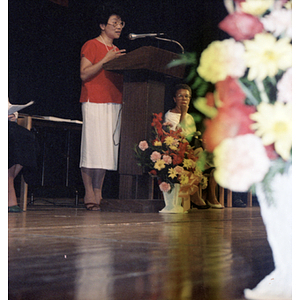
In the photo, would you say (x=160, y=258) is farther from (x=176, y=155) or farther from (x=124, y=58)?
(x=124, y=58)

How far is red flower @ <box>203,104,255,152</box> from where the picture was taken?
40cm

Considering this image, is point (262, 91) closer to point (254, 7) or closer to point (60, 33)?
point (254, 7)

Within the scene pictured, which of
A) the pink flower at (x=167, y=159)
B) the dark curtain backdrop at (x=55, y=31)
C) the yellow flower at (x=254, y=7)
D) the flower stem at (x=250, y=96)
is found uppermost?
the dark curtain backdrop at (x=55, y=31)

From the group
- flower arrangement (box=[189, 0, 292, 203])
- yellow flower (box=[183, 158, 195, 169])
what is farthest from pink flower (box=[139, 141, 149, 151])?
flower arrangement (box=[189, 0, 292, 203])

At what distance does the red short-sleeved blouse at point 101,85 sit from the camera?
1.95m

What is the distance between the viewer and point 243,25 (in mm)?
436

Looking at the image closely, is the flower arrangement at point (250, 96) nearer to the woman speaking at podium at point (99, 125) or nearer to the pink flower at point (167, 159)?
the pink flower at point (167, 159)

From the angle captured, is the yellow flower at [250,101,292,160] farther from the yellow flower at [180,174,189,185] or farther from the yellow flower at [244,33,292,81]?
the yellow flower at [180,174,189,185]

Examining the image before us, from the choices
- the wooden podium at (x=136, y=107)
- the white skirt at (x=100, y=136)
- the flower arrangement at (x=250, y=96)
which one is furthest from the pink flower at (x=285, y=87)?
the white skirt at (x=100, y=136)

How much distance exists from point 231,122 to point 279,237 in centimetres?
16

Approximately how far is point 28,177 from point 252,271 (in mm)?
1394

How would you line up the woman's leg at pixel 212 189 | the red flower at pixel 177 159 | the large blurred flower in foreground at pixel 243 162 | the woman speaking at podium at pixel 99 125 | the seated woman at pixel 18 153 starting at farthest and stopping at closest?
the woman speaking at podium at pixel 99 125
the red flower at pixel 177 159
the seated woman at pixel 18 153
the woman's leg at pixel 212 189
the large blurred flower in foreground at pixel 243 162

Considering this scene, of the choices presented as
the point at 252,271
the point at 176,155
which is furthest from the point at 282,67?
the point at 176,155

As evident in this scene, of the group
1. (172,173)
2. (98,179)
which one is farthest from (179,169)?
(98,179)
